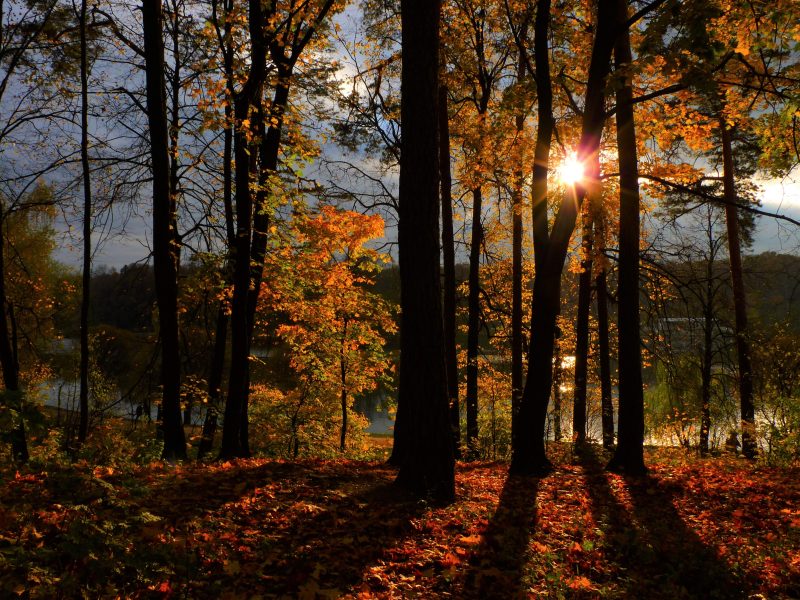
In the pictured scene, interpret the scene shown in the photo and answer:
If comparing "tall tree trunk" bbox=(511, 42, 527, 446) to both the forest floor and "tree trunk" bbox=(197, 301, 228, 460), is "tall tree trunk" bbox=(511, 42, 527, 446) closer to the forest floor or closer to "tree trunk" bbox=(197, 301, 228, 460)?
the forest floor

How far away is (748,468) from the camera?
910 centimetres

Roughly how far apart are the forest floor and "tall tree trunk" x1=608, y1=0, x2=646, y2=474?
5.35 ft

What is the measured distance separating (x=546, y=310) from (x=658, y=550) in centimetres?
413

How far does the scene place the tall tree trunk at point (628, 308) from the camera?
8.52m

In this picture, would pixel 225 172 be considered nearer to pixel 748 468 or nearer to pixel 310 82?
pixel 310 82

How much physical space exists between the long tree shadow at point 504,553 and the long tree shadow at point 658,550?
835 millimetres

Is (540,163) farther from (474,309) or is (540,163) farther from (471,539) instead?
(471,539)

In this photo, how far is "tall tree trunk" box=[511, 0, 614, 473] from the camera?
7863 millimetres

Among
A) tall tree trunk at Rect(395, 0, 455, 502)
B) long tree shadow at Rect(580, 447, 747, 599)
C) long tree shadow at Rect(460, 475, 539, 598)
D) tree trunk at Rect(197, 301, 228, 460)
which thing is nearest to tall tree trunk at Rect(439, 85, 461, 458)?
tree trunk at Rect(197, 301, 228, 460)

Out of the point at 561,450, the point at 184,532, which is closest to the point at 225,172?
the point at 184,532

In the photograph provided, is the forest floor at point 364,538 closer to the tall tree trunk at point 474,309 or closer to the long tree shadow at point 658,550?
the long tree shadow at point 658,550

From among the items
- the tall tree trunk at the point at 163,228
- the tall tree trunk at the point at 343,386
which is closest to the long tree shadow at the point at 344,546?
the tall tree trunk at the point at 163,228

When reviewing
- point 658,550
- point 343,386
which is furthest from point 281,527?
point 343,386

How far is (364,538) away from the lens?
446 cm
